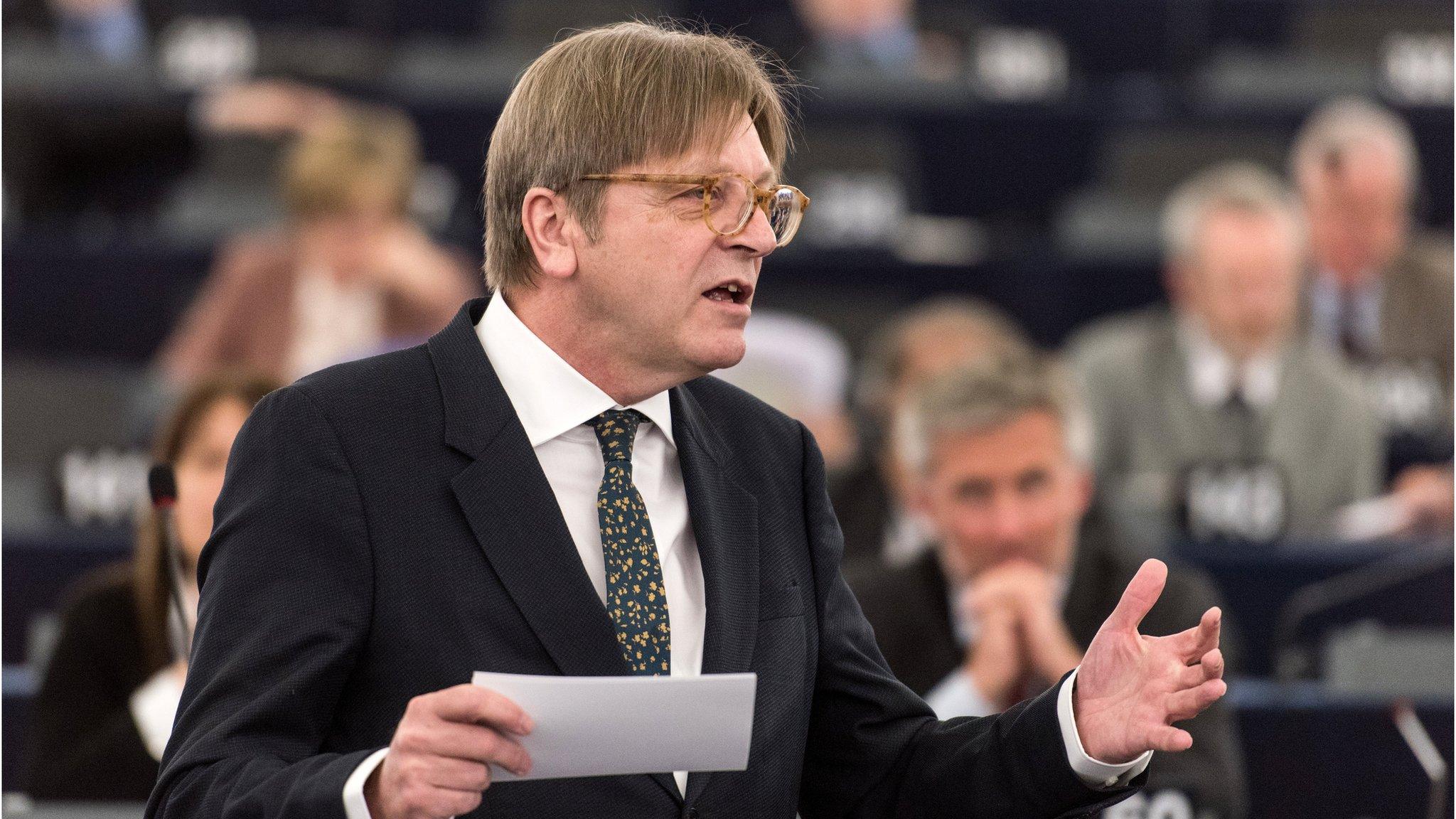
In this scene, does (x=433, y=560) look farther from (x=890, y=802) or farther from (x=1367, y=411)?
(x=1367, y=411)

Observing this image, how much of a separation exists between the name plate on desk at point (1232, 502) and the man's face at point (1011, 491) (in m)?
1.31

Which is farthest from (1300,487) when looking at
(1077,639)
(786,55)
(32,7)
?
(32,7)

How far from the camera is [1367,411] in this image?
5441 mm

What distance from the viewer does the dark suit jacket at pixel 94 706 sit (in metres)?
3.06

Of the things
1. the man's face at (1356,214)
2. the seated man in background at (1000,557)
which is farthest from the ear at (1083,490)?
the man's face at (1356,214)

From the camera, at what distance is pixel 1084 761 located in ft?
5.97

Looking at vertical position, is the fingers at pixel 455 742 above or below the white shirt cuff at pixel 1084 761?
above

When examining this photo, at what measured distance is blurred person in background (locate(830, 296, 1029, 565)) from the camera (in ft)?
14.5

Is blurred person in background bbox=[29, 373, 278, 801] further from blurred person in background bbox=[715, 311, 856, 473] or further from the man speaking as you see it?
blurred person in background bbox=[715, 311, 856, 473]

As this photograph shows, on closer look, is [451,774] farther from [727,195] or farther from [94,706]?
[94,706]

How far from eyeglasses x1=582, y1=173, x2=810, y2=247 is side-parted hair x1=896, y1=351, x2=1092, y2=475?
5.34ft

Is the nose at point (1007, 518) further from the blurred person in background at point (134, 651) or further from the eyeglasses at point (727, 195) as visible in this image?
the eyeglasses at point (727, 195)

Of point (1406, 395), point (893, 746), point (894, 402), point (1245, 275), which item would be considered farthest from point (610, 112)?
point (1406, 395)

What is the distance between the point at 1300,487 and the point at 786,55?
315 centimetres
